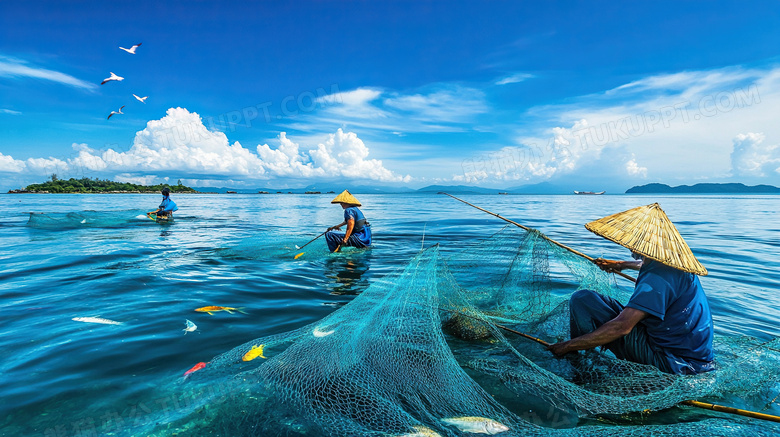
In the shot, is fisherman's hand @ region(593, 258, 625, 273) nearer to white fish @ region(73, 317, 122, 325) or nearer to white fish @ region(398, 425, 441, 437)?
white fish @ region(398, 425, 441, 437)

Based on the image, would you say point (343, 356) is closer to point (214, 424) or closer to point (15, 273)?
point (214, 424)

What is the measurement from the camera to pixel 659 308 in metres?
2.96

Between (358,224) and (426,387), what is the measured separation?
7.45 metres

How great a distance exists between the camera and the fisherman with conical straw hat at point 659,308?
9.77 ft

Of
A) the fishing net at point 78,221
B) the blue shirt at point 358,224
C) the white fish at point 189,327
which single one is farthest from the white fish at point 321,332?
the fishing net at point 78,221

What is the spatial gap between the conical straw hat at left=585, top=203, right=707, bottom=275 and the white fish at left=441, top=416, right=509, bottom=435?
188 cm

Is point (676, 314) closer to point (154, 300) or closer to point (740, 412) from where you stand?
point (740, 412)

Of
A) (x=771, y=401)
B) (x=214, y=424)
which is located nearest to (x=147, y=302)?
(x=214, y=424)

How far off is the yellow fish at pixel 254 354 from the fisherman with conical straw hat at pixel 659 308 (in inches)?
127

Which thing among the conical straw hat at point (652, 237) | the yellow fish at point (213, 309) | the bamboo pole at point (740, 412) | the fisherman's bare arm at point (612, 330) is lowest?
the yellow fish at point (213, 309)

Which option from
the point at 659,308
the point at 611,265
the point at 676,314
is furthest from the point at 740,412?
the point at 611,265

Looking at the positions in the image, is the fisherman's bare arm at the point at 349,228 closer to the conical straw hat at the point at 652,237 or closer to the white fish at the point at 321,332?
the white fish at the point at 321,332

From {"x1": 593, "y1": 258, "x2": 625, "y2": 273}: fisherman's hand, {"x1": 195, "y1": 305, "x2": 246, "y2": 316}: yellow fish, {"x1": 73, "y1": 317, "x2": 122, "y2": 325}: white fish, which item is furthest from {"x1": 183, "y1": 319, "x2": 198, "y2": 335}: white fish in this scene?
{"x1": 593, "y1": 258, "x2": 625, "y2": 273}: fisherman's hand

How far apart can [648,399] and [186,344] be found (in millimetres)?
4899
